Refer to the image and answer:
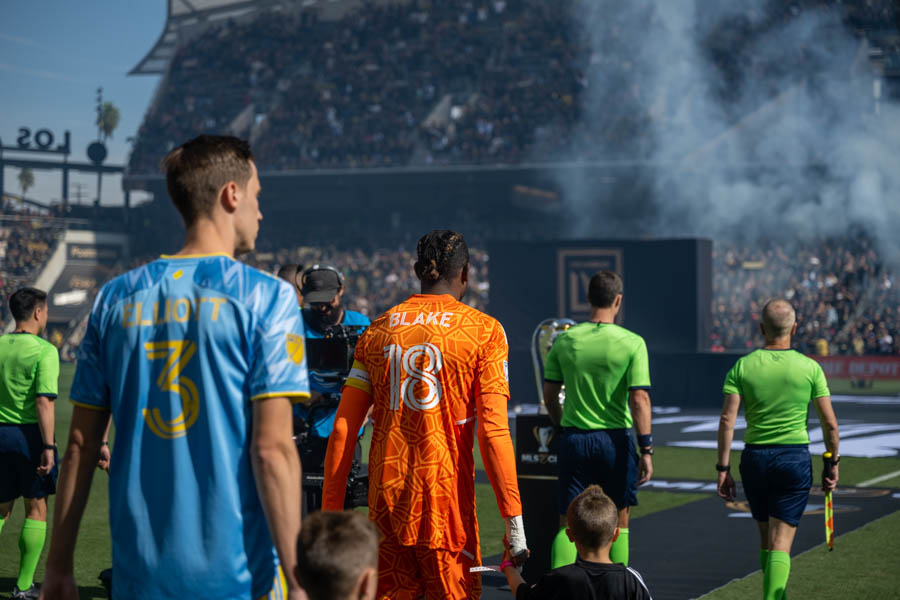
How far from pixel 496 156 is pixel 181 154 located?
127 ft

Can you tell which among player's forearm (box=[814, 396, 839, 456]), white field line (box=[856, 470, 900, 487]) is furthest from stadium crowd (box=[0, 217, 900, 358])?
player's forearm (box=[814, 396, 839, 456])

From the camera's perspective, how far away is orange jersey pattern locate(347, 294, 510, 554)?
4.27 metres

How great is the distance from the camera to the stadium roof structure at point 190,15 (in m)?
54.4

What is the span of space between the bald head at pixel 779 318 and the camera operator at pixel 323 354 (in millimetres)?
2446

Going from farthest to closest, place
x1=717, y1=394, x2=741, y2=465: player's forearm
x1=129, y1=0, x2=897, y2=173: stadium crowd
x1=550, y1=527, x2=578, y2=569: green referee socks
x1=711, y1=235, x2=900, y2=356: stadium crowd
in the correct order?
1. x1=129, y1=0, x2=897, y2=173: stadium crowd
2. x1=711, y1=235, x2=900, y2=356: stadium crowd
3. x1=550, y1=527, x2=578, y2=569: green referee socks
4. x1=717, y1=394, x2=741, y2=465: player's forearm

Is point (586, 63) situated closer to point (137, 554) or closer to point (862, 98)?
point (862, 98)

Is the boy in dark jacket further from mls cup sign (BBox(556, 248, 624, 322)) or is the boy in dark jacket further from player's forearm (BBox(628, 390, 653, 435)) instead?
mls cup sign (BBox(556, 248, 624, 322))

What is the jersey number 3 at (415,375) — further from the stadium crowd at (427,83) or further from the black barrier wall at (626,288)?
the stadium crowd at (427,83)

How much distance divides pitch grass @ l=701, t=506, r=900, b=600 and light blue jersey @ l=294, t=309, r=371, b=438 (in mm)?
2993

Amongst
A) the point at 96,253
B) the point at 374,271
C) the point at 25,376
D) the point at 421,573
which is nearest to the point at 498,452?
the point at 421,573

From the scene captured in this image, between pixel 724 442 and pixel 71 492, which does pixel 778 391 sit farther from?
pixel 71 492

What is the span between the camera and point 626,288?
81.3ft

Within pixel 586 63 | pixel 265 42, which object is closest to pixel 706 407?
pixel 586 63

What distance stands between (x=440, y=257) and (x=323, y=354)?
208 cm
